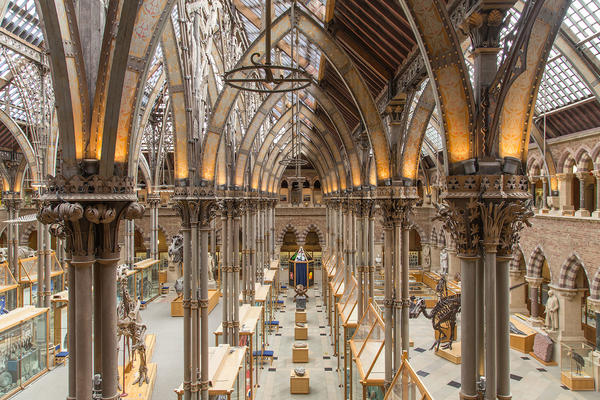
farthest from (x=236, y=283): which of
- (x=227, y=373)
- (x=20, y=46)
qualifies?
(x=20, y=46)

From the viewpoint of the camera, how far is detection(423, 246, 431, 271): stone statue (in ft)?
107

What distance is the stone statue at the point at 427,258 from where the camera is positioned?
1288 inches

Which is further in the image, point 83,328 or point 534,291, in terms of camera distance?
point 534,291

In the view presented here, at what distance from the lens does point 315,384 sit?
13.9 metres

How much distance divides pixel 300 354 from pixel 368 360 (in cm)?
669

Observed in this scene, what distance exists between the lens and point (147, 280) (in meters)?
25.1

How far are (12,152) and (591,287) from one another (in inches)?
1183

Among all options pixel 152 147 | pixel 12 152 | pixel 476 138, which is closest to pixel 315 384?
pixel 476 138

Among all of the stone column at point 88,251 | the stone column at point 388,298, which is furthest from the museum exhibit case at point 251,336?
the stone column at point 88,251

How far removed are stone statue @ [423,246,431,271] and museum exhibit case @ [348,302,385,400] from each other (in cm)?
2290

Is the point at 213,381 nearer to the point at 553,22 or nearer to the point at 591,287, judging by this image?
the point at 553,22

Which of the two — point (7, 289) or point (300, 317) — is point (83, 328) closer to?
point (7, 289)

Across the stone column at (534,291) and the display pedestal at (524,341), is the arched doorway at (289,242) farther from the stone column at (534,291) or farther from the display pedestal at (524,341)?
the display pedestal at (524,341)

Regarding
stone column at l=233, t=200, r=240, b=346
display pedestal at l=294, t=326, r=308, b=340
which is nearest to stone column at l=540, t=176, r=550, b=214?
display pedestal at l=294, t=326, r=308, b=340
